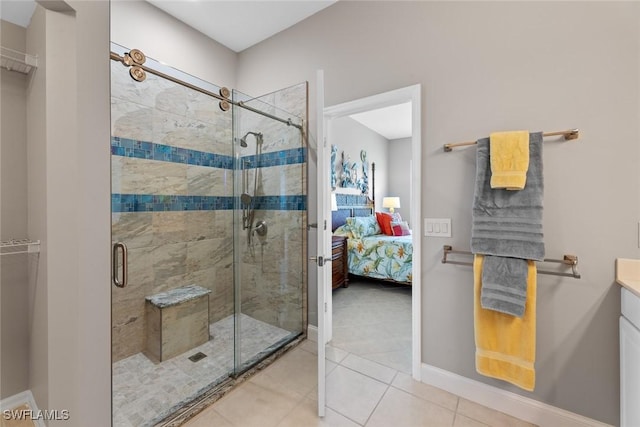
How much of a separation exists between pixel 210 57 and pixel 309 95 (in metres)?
1.18

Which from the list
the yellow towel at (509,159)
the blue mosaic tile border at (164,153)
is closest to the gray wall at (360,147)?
the blue mosaic tile border at (164,153)

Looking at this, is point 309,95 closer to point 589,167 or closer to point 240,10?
point 240,10

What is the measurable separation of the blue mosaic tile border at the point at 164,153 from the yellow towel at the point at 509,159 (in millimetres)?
2105

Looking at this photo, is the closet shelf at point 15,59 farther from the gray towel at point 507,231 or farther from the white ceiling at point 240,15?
the gray towel at point 507,231

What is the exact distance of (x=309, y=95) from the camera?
97.9 inches

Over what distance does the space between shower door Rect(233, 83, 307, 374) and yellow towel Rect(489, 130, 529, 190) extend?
1528mm

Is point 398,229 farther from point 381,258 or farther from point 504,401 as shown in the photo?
point 504,401

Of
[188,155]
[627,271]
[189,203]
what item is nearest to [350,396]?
[627,271]

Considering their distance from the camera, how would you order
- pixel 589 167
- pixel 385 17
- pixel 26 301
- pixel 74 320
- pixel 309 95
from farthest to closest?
pixel 309 95 → pixel 385 17 → pixel 26 301 → pixel 589 167 → pixel 74 320

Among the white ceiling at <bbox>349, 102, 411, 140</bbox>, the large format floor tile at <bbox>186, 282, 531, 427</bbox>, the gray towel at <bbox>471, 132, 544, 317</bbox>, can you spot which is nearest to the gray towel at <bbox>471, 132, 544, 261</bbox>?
the gray towel at <bbox>471, 132, 544, 317</bbox>

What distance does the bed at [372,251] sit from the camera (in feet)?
12.1

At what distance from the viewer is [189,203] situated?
97.0 inches

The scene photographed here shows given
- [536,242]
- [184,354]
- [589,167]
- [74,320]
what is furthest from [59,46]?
[589,167]

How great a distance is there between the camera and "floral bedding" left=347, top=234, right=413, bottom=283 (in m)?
3.67
